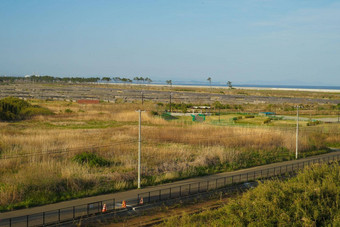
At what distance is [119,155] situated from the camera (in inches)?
1406

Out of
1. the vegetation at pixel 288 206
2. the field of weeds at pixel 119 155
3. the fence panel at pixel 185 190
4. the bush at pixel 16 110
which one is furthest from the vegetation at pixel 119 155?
the vegetation at pixel 288 206

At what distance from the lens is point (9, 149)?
3547 cm

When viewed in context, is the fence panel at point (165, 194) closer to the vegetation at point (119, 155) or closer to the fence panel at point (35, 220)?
the vegetation at point (119, 155)

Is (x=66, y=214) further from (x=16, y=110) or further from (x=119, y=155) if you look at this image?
(x=16, y=110)

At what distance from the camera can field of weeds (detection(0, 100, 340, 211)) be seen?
25094mm

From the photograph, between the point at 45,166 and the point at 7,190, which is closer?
the point at 7,190

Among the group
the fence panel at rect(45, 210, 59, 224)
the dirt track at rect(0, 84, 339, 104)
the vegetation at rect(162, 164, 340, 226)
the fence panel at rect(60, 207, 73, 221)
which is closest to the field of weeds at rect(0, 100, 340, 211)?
the fence panel at rect(45, 210, 59, 224)

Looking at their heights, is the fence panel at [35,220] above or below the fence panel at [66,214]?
above

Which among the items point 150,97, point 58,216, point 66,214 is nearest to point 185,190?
point 66,214

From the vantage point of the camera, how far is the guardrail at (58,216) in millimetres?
19141

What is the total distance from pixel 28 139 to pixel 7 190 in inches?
685

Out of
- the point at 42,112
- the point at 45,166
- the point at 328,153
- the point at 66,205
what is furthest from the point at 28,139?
the point at 328,153

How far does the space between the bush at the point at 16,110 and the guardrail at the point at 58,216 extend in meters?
47.0

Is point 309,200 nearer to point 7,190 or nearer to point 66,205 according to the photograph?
point 66,205
